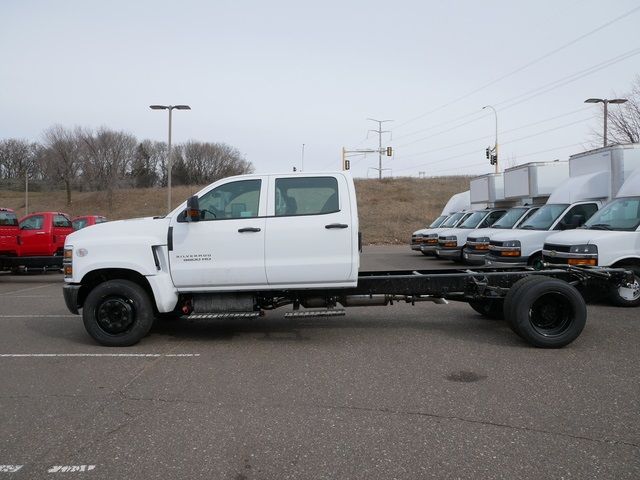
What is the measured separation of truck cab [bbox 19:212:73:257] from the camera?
51.9ft

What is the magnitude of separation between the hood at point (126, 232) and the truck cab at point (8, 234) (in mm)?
10296

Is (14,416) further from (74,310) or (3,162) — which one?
(3,162)

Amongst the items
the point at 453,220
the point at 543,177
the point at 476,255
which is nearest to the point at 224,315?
the point at 476,255

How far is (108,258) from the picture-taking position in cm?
674

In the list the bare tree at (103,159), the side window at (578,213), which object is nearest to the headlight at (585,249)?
the side window at (578,213)

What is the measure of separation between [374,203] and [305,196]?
4026 centimetres

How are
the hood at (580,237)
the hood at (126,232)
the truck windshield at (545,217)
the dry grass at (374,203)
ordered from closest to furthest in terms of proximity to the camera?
the hood at (126,232) → the hood at (580,237) → the truck windshield at (545,217) → the dry grass at (374,203)

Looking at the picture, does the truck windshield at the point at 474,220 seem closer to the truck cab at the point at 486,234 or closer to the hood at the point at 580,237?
the truck cab at the point at 486,234

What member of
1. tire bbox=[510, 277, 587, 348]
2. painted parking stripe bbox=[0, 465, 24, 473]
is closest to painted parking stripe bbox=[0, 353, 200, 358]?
painted parking stripe bbox=[0, 465, 24, 473]

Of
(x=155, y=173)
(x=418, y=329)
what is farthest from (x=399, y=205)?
(x=155, y=173)

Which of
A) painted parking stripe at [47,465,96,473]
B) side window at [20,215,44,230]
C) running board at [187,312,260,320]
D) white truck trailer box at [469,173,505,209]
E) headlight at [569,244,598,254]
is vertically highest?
white truck trailer box at [469,173,505,209]

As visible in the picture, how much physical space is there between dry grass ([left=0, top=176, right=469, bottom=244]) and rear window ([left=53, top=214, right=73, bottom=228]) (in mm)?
20751

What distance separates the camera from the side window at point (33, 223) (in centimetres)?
1609

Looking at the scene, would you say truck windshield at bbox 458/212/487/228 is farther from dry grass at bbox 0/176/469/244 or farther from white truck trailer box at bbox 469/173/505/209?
dry grass at bbox 0/176/469/244
